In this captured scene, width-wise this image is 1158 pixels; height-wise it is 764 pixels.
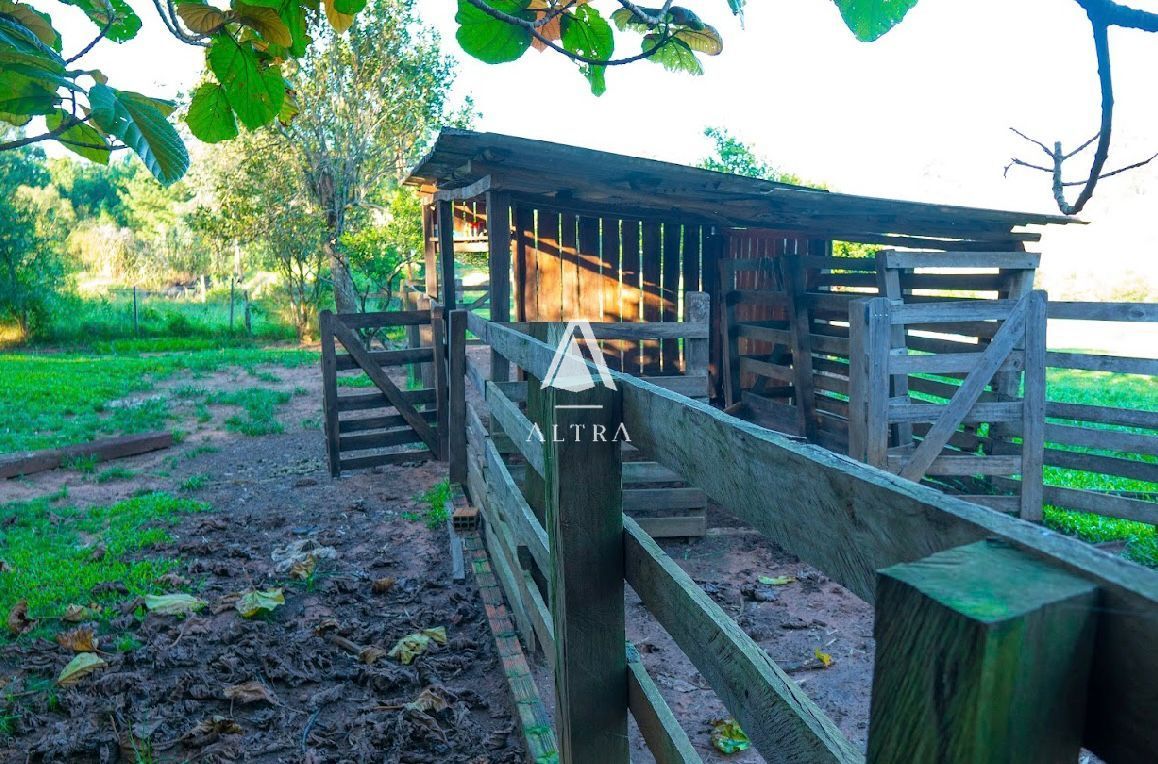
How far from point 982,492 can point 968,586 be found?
740cm

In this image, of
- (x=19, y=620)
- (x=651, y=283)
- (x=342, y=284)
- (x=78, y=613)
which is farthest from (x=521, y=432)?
(x=342, y=284)

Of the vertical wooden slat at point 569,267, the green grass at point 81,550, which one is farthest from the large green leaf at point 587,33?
the vertical wooden slat at point 569,267

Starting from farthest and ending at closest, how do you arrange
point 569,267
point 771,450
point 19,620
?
point 569,267 → point 19,620 → point 771,450

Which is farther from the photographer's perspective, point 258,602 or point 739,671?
point 258,602

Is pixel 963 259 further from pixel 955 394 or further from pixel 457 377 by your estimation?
pixel 457 377

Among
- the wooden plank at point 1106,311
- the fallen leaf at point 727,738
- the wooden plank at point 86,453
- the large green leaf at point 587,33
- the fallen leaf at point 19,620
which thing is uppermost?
the large green leaf at point 587,33

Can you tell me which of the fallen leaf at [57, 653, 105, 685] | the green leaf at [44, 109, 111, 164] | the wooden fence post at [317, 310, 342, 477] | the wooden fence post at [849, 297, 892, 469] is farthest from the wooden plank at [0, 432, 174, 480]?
the wooden fence post at [849, 297, 892, 469]

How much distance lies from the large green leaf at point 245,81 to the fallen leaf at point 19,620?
4.26 meters

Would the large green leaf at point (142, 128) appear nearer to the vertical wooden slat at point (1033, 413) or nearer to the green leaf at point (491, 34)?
the green leaf at point (491, 34)

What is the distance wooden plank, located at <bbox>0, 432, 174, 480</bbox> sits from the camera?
7.93 m

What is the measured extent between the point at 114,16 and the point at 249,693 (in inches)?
121

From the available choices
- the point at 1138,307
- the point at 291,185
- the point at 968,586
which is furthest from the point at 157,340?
the point at 968,586

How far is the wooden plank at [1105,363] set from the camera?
6.03 meters

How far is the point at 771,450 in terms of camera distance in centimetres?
122
